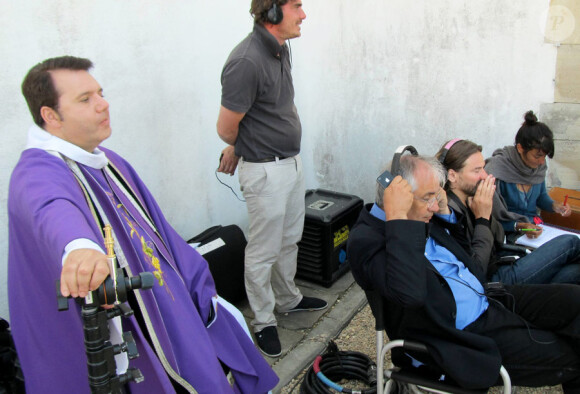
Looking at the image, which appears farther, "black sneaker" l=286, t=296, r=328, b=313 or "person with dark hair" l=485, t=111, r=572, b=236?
"black sneaker" l=286, t=296, r=328, b=313

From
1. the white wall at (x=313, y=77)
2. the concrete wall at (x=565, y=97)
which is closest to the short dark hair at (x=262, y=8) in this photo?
the white wall at (x=313, y=77)

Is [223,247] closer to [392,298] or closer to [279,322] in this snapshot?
[279,322]

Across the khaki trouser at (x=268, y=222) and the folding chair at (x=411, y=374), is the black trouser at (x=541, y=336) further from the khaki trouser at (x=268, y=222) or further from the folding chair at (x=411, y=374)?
the khaki trouser at (x=268, y=222)

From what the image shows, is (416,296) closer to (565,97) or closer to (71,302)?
(71,302)

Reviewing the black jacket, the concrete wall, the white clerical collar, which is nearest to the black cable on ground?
the black jacket

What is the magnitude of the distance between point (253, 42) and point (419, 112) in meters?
2.08

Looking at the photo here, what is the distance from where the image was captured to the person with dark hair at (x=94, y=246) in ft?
5.55

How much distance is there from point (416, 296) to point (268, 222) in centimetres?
136

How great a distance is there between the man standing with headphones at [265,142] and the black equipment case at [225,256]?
0.25 metres

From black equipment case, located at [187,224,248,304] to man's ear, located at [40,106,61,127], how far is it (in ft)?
5.59

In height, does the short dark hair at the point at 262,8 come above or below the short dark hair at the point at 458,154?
above

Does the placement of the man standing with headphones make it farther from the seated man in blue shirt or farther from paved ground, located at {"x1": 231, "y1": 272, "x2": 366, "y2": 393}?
the seated man in blue shirt

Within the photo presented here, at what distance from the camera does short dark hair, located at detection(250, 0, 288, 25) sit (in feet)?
9.90

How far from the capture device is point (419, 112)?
183 inches
